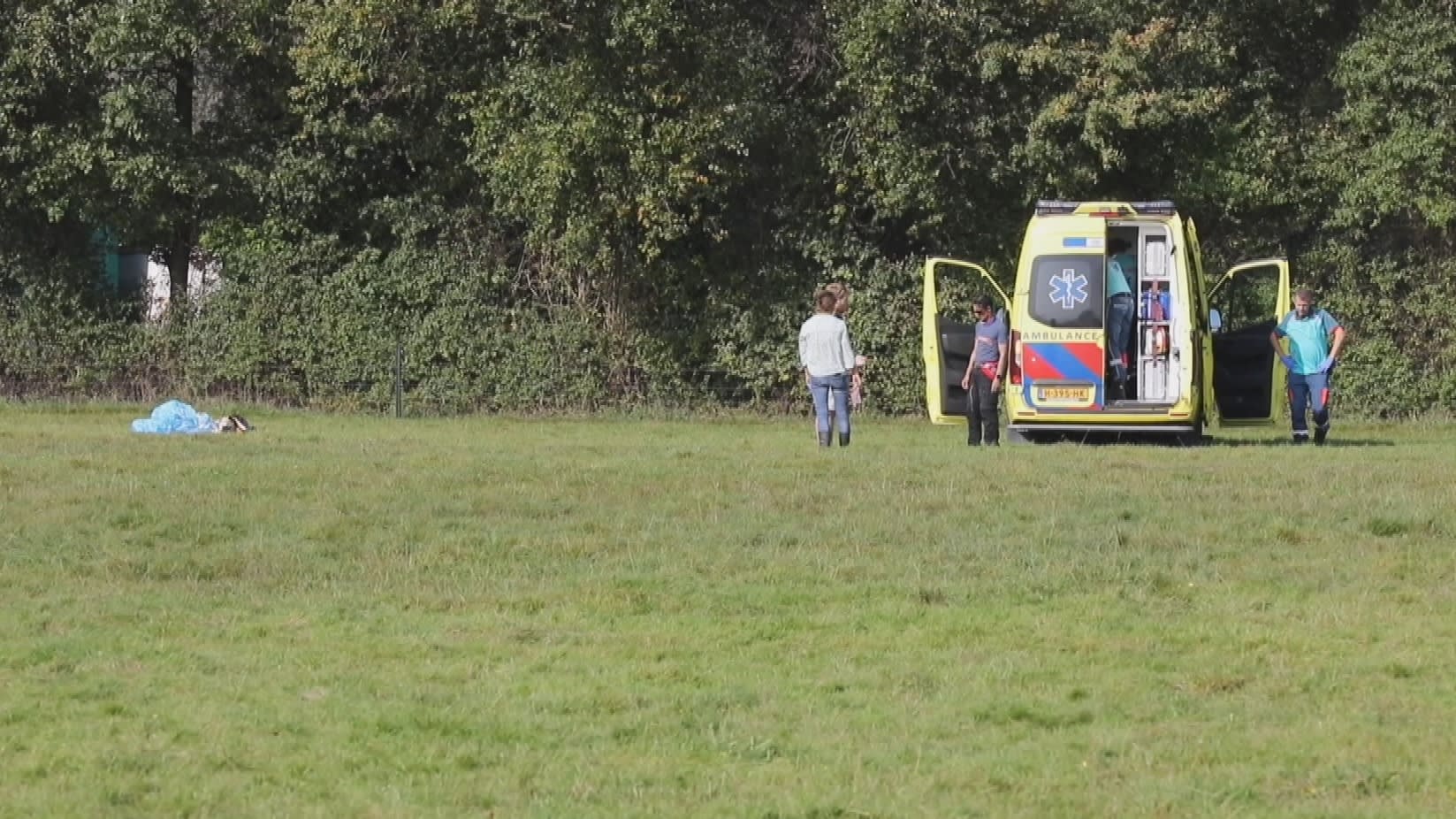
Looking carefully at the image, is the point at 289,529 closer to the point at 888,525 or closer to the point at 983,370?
the point at 888,525

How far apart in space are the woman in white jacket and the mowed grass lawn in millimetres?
1543

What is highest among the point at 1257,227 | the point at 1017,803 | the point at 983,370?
the point at 1257,227

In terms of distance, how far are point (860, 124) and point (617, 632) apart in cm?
2075

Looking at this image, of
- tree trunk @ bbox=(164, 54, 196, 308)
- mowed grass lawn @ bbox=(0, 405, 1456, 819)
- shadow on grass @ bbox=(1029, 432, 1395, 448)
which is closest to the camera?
mowed grass lawn @ bbox=(0, 405, 1456, 819)

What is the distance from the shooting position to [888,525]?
15578 mm

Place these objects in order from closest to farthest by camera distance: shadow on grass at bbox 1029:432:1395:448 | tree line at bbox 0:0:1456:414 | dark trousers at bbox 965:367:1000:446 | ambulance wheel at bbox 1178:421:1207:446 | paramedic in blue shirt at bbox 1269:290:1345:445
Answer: paramedic in blue shirt at bbox 1269:290:1345:445 < dark trousers at bbox 965:367:1000:446 < ambulance wheel at bbox 1178:421:1207:446 < shadow on grass at bbox 1029:432:1395:448 < tree line at bbox 0:0:1456:414

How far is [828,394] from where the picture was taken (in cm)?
2219

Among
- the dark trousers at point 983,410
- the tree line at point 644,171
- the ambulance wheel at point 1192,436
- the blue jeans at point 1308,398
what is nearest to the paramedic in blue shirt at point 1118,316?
the ambulance wheel at point 1192,436

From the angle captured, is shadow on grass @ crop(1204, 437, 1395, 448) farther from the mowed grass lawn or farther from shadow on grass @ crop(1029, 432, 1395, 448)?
the mowed grass lawn

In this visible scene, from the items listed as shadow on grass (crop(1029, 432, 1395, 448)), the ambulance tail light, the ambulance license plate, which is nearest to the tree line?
shadow on grass (crop(1029, 432, 1395, 448))

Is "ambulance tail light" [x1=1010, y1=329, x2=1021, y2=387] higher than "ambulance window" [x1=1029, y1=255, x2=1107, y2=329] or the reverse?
the reverse

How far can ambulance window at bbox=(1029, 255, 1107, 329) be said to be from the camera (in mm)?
23547

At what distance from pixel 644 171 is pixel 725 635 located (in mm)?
19619

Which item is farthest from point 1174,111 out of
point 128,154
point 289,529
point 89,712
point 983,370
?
point 89,712
